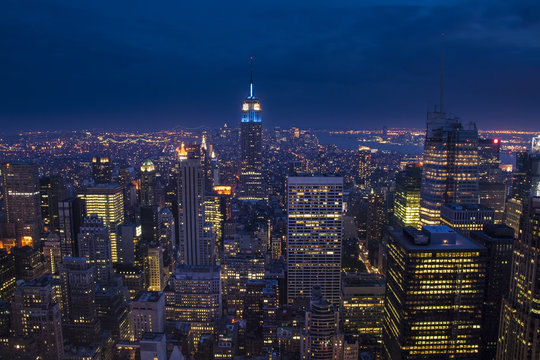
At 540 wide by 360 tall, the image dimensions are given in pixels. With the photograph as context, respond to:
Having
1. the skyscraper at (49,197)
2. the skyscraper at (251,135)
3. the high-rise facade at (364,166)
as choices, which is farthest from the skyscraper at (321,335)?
the skyscraper at (251,135)

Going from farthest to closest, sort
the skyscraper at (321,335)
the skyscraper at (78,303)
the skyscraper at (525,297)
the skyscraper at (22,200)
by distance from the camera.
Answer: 1. the skyscraper at (22,200)
2. the skyscraper at (78,303)
3. the skyscraper at (321,335)
4. the skyscraper at (525,297)

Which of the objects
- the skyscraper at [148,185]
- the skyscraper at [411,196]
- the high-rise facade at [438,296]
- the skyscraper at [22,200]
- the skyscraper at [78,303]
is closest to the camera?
the high-rise facade at [438,296]

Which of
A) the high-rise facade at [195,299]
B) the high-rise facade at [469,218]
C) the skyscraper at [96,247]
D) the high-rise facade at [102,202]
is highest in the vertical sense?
the high-rise facade at [469,218]

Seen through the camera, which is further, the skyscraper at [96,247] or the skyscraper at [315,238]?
the skyscraper at [96,247]

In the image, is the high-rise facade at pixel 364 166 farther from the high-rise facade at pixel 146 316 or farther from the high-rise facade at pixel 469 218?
the high-rise facade at pixel 146 316

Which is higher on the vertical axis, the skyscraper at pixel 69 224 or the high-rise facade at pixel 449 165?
the high-rise facade at pixel 449 165

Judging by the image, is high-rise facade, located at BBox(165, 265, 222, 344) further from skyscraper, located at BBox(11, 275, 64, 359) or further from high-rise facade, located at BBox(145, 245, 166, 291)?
skyscraper, located at BBox(11, 275, 64, 359)

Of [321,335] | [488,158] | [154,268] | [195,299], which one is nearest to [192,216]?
[154,268]
